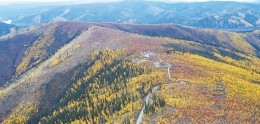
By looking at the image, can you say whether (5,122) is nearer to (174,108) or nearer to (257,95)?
(174,108)

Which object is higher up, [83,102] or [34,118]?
[83,102]

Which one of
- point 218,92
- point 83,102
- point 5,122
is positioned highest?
point 218,92

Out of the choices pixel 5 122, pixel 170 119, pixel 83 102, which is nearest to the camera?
pixel 170 119

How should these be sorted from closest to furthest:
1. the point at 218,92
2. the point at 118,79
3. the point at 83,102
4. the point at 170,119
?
the point at 170,119 → the point at 218,92 → the point at 83,102 → the point at 118,79

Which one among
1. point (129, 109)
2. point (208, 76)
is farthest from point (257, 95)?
point (129, 109)

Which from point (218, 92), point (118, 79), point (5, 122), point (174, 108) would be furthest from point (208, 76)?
point (5, 122)

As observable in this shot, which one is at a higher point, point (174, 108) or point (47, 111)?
point (174, 108)

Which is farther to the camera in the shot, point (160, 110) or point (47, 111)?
point (47, 111)

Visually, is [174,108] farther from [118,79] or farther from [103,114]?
[118,79]

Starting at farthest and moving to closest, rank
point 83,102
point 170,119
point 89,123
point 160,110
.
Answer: point 83,102, point 89,123, point 160,110, point 170,119
